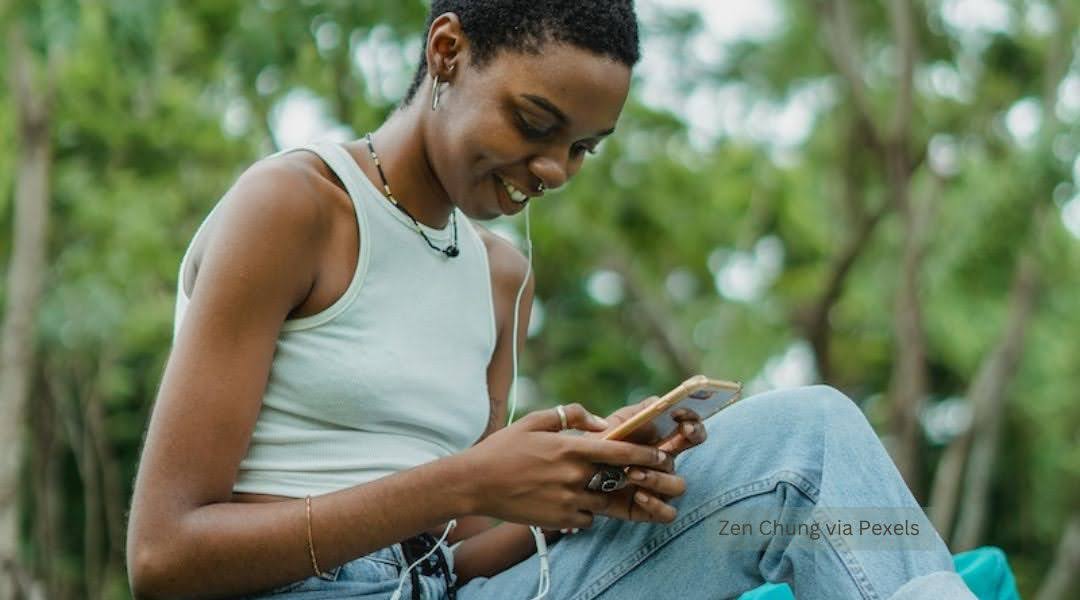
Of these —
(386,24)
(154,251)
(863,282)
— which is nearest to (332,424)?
(386,24)

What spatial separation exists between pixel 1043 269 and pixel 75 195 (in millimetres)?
5745

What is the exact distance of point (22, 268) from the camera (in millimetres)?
5758

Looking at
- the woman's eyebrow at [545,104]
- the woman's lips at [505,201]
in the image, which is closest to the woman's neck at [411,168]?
the woman's lips at [505,201]

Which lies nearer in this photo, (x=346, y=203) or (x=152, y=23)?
(x=346, y=203)

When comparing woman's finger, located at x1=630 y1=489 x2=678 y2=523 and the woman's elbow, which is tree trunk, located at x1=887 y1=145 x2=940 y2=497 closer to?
woman's finger, located at x1=630 y1=489 x2=678 y2=523

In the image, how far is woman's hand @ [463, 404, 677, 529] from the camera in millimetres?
1997

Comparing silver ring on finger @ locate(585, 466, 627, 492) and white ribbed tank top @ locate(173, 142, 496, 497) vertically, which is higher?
white ribbed tank top @ locate(173, 142, 496, 497)

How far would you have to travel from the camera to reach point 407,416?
226 centimetres

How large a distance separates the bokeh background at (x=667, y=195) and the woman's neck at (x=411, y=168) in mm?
2705

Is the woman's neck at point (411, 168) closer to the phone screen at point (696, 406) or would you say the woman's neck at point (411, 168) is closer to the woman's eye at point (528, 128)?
the woman's eye at point (528, 128)

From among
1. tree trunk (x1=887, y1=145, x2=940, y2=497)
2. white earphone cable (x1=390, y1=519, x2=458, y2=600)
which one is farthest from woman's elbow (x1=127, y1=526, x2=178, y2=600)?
tree trunk (x1=887, y1=145, x2=940, y2=497)

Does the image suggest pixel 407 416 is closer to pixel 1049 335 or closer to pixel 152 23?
pixel 152 23

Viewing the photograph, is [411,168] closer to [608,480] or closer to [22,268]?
[608,480]

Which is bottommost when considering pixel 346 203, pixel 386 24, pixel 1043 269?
pixel 1043 269
